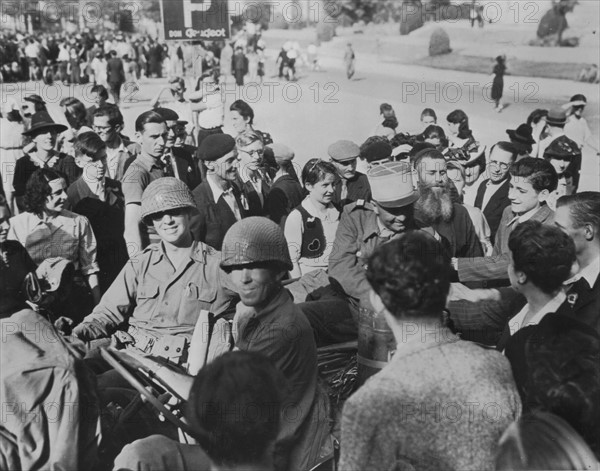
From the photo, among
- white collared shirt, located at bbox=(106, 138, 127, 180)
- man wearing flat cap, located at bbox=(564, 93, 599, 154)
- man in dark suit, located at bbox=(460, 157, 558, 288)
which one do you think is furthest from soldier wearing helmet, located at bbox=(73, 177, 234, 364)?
man wearing flat cap, located at bbox=(564, 93, 599, 154)

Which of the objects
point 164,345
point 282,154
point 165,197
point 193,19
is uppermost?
point 193,19

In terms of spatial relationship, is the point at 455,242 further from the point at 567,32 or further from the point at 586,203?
the point at 567,32

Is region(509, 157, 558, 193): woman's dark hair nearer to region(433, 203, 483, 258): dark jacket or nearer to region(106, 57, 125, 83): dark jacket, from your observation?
region(433, 203, 483, 258): dark jacket

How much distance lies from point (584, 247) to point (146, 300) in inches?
97.1

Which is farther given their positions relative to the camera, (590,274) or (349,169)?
(349,169)

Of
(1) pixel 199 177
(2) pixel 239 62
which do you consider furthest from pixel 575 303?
(2) pixel 239 62

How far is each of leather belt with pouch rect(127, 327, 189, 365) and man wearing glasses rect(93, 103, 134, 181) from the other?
139 inches

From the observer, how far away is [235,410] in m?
2.23

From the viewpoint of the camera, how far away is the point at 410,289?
2.45m

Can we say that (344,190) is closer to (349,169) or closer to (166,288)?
(349,169)

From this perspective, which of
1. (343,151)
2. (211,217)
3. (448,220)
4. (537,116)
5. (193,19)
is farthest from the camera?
(537,116)

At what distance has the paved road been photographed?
17.5 metres

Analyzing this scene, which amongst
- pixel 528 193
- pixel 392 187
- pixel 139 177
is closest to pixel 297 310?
pixel 392 187

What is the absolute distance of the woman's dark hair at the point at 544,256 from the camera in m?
3.16
